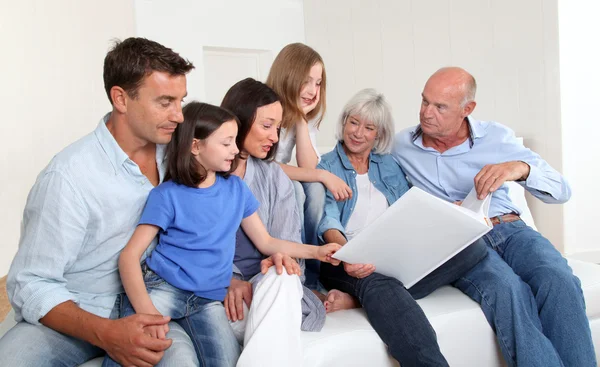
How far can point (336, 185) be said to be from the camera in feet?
7.80

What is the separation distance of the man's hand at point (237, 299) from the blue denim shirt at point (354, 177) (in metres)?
0.56

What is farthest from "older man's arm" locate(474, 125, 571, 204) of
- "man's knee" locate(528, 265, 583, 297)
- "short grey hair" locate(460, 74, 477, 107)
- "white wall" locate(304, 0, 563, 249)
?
"white wall" locate(304, 0, 563, 249)

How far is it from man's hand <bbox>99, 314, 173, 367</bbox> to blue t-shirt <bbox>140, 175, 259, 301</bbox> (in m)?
0.26

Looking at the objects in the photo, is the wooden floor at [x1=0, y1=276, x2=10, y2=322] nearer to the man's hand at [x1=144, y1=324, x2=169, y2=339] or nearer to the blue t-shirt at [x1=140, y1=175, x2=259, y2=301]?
the blue t-shirt at [x1=140, y1=175, x2=259, y2=301]

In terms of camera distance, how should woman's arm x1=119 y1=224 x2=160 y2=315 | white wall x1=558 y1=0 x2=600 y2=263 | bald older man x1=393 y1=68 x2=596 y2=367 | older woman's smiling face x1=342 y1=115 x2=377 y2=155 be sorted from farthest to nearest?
white wall x1=558 y1=0 x2=600 y2=263
older woman's smiling face x1=342 y1=115 x2=377 y2=155
bald older man x1=393 y1=68 x2=596 y2=367
woman's arm x1=119 y1=224 x2=160 y2=315

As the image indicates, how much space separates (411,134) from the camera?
2.75m

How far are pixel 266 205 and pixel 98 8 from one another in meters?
3.59

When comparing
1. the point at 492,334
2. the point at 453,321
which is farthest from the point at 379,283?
the point at 492,334

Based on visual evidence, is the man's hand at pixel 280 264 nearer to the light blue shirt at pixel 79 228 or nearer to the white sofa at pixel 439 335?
the white sofa at pixel 439 335

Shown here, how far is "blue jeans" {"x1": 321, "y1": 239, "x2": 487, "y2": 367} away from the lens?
1817 millimetres

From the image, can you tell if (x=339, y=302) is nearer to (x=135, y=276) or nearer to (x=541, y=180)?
(x=135, y=276)

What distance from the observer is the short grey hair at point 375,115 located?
8.39ft

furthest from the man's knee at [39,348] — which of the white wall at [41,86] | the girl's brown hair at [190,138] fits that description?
the white wall at [41,86]

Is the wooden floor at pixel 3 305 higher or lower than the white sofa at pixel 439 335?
lower
